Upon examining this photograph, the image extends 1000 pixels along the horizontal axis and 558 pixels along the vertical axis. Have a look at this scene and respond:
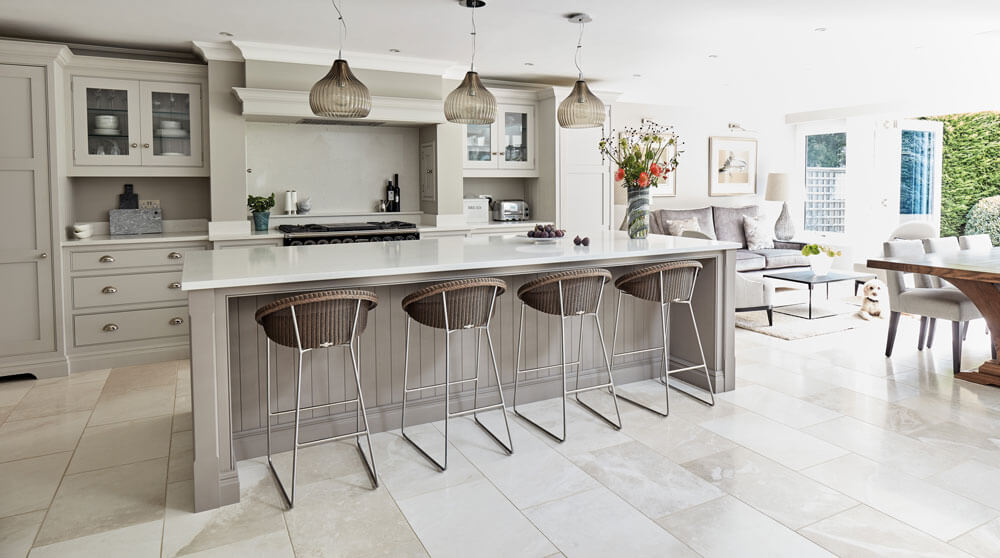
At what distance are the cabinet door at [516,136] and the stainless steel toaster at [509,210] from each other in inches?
13.8

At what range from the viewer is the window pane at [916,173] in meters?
8.30

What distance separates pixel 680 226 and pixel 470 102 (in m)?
4.48

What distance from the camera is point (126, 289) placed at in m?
4.71

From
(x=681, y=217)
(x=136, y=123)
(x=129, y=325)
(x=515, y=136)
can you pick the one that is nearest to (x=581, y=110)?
(x=515, y=136)

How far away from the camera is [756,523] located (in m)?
2.40

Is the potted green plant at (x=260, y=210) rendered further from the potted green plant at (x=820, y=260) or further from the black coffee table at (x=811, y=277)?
the potted green plant at (x=820, y=260)

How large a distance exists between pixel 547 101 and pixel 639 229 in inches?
99.3

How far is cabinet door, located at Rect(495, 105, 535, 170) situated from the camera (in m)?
6.27

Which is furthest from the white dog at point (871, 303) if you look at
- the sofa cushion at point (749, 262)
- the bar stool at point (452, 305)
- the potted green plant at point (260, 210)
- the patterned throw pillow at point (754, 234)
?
the potted green plant at point (260, 210)

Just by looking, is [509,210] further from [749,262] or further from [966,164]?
[966,164]

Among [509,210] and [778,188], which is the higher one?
[778,188]

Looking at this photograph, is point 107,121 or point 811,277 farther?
point 811,277

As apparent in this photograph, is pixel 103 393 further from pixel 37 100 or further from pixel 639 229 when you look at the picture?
pixel 639 229

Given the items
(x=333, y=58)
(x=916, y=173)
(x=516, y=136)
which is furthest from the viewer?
(x=916, y=173)
